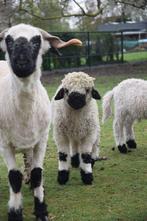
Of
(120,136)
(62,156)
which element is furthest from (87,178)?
(120,136)

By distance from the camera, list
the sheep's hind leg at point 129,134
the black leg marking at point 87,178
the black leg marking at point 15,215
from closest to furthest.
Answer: the black leg marking at point 15,215 → the black leg marking at point 87,178 → the sheep's hind leg at point 129,134

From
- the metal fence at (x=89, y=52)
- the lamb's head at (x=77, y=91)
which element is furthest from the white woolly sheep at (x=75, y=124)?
the metal fence at (x=89, y=52)

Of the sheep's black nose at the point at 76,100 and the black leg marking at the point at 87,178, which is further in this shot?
the black leg marking at the point at 87,178

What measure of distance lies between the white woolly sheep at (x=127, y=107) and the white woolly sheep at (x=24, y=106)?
11.8 feet

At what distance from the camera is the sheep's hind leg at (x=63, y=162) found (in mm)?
7391

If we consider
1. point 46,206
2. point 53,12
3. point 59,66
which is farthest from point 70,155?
point 53,12

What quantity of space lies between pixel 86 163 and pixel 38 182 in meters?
1.50

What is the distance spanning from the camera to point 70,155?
311 inches

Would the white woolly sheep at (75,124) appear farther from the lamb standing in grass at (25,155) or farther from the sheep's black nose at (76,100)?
the lamb standing in grass at (25,155)

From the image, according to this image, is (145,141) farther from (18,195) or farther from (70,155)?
(18,195)

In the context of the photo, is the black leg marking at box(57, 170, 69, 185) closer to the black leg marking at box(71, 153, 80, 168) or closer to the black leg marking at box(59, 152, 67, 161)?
the black leg marking at box(59, 152, 67, 161)

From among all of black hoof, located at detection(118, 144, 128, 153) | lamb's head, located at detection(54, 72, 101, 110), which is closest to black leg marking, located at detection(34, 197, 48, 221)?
lamb's head, located at detection(54, 72, 101, 110)

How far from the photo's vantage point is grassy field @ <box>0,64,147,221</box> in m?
6.04

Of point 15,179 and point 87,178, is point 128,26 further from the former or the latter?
point 15,179
